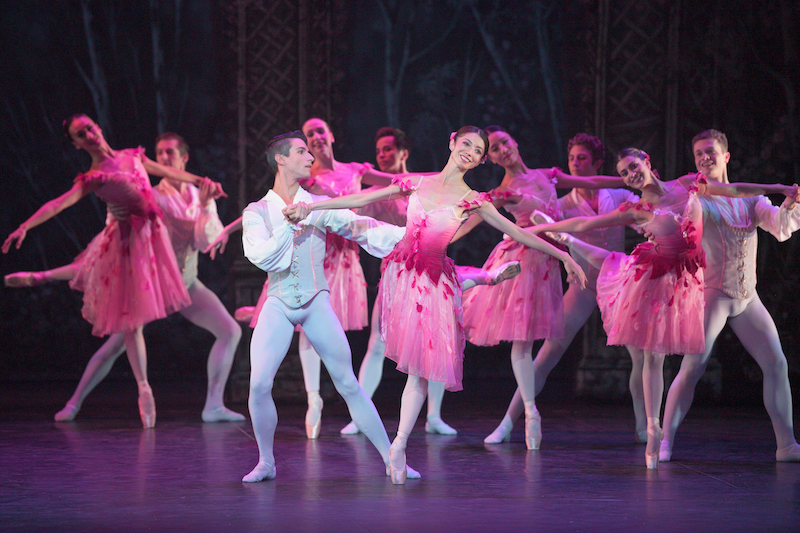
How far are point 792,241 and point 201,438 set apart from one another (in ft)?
15.0

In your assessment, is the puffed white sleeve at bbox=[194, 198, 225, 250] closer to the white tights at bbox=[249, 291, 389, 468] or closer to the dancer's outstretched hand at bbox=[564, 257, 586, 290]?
the white tights at bbox=[249, 291, 389, 468]

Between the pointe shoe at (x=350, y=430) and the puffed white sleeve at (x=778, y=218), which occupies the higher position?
the puffed white sleeve at (x=778, y=218)

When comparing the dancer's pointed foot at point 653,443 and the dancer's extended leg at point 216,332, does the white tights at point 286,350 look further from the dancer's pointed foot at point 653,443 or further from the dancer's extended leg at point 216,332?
the dancer's extended leg at point 216,332

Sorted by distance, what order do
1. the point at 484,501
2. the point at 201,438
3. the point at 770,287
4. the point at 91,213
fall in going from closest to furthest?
the point at 484,501 < the point at 201,438 < the point at 770,287 < the point at 91,213

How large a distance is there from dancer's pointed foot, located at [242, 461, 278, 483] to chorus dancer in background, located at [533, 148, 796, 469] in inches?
67.0

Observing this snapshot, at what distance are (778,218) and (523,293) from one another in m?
1.33

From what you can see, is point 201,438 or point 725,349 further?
point 725,349

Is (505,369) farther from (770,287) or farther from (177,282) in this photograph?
(177,282)

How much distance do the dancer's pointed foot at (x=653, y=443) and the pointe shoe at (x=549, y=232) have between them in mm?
952

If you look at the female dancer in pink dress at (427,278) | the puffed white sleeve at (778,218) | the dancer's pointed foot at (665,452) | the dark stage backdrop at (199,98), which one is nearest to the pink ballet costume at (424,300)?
the female dancer in pink dress at (427,278)

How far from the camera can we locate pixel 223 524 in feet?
10.0

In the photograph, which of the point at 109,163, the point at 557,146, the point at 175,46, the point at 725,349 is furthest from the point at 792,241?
the point at 175,46

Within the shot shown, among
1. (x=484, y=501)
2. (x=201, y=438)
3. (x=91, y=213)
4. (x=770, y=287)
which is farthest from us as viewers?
(x=91, y=213)

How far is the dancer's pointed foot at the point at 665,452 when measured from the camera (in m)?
4.37
